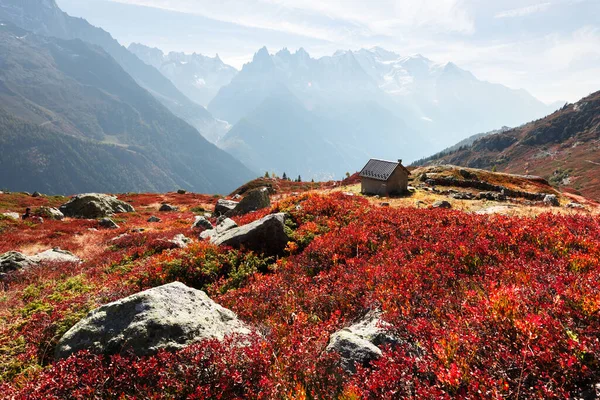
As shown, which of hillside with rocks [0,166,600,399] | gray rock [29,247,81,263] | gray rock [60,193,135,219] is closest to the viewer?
hillside with rocks [0,166,600,399]

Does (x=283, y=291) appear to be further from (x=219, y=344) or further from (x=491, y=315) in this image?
(x=491, y=315)

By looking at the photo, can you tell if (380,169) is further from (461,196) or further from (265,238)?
(265,238)

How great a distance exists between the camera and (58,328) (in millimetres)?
7949

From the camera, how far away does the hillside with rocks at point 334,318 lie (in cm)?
473

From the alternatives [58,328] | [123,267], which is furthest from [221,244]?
[58,328]

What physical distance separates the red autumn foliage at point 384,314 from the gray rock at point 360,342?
0.59ft

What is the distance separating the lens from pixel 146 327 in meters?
6.30

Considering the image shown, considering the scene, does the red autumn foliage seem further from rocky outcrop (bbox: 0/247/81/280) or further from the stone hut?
the stone hut

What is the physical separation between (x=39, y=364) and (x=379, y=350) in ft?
25.0

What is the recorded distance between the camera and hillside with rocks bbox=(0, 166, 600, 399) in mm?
4727

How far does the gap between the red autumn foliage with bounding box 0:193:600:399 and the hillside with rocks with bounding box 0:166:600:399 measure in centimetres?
4

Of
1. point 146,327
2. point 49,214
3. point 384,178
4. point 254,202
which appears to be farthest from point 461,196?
point 49,214

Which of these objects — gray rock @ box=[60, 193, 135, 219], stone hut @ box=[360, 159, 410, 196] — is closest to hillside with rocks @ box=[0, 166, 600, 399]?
stone hut @ box=[360, 159, 410, 196]

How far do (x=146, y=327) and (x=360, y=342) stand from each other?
14.4ft
